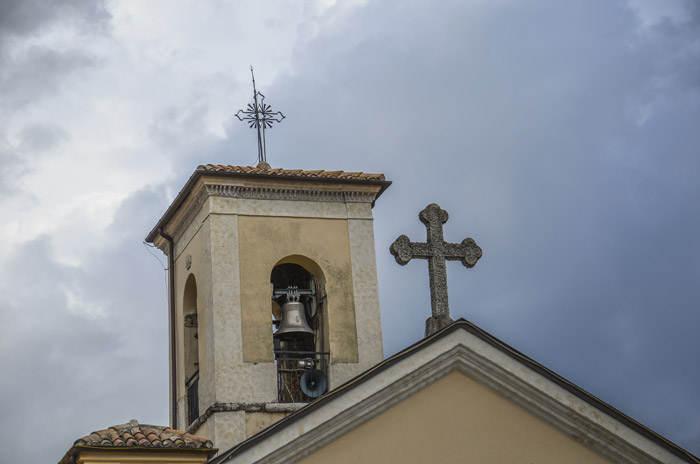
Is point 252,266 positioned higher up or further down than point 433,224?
higher up

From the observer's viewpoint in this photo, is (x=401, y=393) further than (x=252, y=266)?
No

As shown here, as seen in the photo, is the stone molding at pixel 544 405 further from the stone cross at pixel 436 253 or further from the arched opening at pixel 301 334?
the arched opening at pixel 301 334

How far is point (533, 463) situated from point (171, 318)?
6.76 m

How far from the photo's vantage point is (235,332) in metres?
14.1

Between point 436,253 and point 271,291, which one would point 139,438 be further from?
point 271,291

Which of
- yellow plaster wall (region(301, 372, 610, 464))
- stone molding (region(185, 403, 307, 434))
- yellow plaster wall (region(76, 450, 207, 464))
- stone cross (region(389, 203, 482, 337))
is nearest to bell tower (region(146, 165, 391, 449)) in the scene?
stone molding (region(185, 403, 307, 434))

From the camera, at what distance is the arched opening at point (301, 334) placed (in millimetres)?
14109

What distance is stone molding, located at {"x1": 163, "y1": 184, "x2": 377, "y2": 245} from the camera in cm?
1455

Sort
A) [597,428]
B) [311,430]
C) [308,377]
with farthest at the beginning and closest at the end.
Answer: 1. [308,377]
2. [597,428]
3. [311,430]

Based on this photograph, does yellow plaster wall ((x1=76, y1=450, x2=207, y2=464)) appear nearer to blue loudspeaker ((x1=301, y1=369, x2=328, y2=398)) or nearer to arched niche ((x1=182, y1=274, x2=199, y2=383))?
blue loudspeaker ((x1=301, y1=369, x2=328, y2=398))

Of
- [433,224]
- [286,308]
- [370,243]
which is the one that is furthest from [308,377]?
[433,224]

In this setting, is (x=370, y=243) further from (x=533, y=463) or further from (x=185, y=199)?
(x=533, y=463)

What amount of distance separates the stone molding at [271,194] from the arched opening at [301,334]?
70cm

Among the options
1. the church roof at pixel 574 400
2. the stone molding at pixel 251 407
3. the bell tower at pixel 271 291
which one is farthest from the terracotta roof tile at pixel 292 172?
the church roof at pixel 574 400
